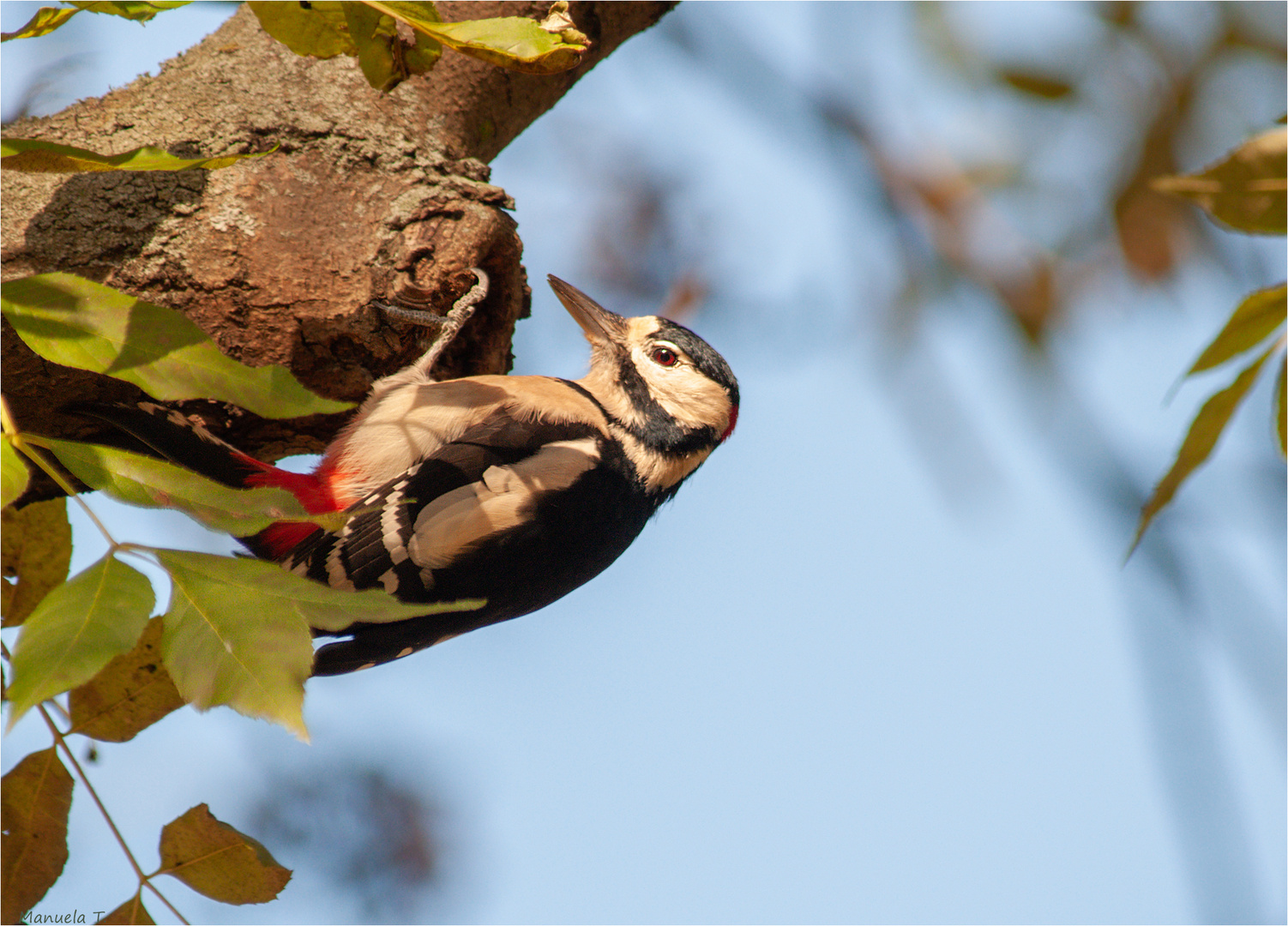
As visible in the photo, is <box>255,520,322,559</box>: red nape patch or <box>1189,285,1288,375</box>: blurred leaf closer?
<box>1189,285,1288,375</box>: blurred leaf

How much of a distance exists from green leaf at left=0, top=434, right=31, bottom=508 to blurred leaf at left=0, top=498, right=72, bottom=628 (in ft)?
1.43

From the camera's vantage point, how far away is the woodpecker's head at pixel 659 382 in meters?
2.98

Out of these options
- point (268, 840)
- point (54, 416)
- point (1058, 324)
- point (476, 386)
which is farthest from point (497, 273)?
point (268, 840)

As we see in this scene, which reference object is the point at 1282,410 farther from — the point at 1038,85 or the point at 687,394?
the point at 687,394

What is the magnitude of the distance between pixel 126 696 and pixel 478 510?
0.86m

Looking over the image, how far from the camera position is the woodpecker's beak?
3119mm

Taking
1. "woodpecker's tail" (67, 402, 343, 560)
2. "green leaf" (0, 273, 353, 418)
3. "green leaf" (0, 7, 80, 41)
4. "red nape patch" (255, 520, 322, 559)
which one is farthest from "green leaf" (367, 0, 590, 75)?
"red nape patch" (255, 520, 322, 559)

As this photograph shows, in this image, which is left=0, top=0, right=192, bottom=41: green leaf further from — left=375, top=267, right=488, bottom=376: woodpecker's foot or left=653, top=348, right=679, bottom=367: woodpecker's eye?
left=653, top=348, right=679, bottom=367: woodpecker's eye

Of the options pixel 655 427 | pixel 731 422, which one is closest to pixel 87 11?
pixel 655 427

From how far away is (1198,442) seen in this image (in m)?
1.07

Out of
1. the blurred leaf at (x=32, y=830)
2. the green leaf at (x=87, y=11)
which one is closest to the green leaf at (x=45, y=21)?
the green leaf at (x=87, y=11)

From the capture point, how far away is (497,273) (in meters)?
2.59

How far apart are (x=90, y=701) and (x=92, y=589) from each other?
58 centimetres

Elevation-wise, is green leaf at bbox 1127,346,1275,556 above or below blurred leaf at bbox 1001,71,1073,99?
below
